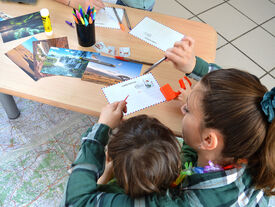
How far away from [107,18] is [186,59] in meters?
0.48

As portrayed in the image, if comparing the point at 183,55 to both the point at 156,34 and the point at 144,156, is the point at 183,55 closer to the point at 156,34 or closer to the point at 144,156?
the point at 156,34

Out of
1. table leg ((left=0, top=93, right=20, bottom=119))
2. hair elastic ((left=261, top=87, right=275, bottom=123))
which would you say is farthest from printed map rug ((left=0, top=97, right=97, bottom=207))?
hair elastic ((left=261, top=87, right=275, bottom=123))

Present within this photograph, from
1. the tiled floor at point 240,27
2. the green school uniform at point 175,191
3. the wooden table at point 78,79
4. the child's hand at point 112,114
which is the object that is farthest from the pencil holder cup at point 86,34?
the tiled floor at point 240,27

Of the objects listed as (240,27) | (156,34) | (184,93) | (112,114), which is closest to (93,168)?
(112,114)

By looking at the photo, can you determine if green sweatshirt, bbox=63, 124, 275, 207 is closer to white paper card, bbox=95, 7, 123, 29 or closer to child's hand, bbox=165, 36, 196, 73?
child's hand, bbox=165, 36, 196, 73

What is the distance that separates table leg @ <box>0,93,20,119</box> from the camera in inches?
60.2

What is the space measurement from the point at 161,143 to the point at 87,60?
569 mm

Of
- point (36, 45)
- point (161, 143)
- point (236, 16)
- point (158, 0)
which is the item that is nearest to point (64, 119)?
point (36, 45)

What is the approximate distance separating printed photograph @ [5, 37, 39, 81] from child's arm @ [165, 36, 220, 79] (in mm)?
561

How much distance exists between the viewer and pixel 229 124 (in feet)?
2.51

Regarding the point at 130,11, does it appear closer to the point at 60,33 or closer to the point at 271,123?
the point at 60,33

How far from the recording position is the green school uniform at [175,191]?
0.76m

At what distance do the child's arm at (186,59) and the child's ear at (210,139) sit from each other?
1.17ft

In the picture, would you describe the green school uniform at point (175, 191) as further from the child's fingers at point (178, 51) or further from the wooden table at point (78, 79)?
the child's fingers at point (178, 51)
